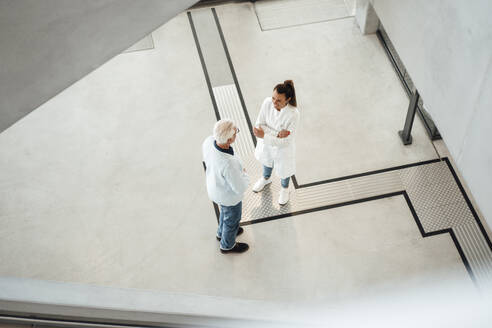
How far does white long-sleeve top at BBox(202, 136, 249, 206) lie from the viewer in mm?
3555

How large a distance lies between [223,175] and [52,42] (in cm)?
222

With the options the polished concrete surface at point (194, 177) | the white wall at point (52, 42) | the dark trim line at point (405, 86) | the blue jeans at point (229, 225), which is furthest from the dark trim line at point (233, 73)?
the white wall at point (52, 42)

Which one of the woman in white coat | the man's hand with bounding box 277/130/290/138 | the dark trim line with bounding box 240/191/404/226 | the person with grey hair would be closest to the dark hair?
the woman in white coat

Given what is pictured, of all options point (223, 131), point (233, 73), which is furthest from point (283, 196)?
point (233, 73)

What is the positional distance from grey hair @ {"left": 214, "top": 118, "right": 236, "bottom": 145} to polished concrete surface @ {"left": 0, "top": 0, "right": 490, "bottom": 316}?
1.57 meters

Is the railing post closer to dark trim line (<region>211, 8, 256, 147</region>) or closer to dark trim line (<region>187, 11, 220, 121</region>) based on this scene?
dark trim line (<region>211, 8, 256, 147</region>)

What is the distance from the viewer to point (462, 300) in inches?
170

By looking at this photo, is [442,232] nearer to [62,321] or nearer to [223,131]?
[223,131]

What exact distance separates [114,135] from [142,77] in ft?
2.89

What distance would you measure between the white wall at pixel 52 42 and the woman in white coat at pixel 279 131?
2.20 m

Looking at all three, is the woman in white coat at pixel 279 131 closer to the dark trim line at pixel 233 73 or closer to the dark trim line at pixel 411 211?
the dark trim line at pixel 411 211

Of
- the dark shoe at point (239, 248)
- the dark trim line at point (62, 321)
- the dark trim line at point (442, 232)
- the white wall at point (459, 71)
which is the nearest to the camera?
the dark trim line at point (62, 321)

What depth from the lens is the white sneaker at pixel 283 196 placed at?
4.88m

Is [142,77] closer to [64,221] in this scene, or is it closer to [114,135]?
[114,135]
